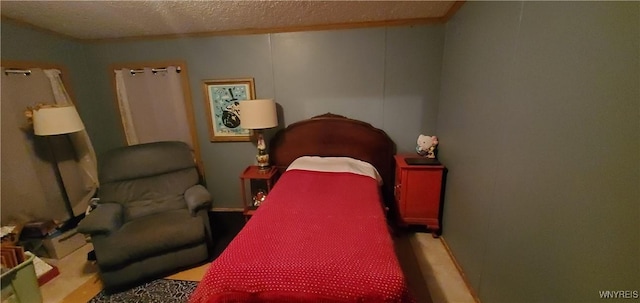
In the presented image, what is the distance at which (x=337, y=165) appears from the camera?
2352 millimetres

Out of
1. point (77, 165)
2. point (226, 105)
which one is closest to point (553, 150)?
point (226, 105)

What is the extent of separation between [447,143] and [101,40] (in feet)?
12.2

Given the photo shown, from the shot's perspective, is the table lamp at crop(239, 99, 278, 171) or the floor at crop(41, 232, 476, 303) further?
the table lamp at crop(239, 99, 278, 171)

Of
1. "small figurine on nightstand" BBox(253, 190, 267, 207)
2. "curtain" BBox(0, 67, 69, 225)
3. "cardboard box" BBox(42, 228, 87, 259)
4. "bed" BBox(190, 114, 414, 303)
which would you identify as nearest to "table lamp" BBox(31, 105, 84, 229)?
"curtain" BBox(0, 67, 69, 225)

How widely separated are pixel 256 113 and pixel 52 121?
1658 millimetres

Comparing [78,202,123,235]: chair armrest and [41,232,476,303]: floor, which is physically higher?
[78,202,123,235]: chair armrest

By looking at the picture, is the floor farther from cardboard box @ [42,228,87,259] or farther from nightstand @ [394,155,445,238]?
nightstand @ [394,155,445,238]

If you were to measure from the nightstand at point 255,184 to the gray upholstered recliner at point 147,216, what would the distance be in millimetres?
419

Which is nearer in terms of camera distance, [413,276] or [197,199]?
[413,276]

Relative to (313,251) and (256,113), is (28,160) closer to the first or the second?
(256,113)

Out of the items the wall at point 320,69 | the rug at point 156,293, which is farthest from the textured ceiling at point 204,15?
the rug at point 156,293

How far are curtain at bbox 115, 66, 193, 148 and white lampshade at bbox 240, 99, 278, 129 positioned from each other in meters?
0.90

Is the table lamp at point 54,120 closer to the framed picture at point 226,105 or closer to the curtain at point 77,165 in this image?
the curtain at point 77,165

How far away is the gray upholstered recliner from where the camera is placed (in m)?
1.78
